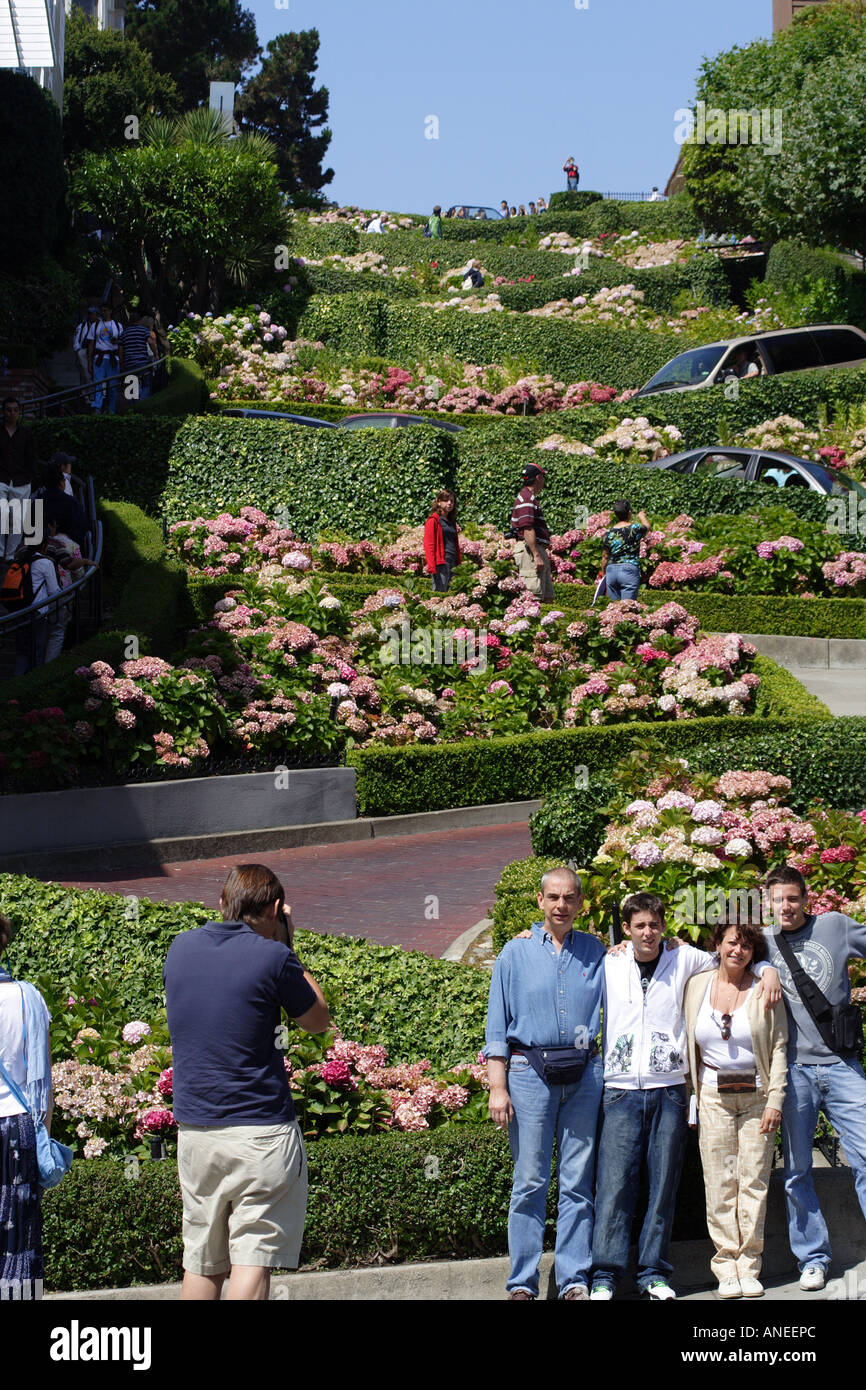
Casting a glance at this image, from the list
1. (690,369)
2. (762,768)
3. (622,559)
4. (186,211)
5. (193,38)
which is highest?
(193,38)

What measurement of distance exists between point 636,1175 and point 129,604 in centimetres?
1023

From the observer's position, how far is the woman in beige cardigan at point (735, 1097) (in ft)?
20.5

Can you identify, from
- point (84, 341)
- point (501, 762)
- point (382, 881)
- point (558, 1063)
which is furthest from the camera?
point (84, 341)

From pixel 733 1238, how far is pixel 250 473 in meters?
16.2

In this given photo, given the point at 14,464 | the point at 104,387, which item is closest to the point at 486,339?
the point at 104,387

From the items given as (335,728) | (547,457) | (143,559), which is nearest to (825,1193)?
(335,728)

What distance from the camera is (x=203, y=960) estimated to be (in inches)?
201

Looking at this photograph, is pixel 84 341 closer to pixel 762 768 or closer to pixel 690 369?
pixel 690 369

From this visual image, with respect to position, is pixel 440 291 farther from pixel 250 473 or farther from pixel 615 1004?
pixel 615 1004

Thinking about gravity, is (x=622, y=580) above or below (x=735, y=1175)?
above

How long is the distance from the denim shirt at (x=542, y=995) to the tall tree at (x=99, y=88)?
3774cm

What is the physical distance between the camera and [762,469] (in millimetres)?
21406

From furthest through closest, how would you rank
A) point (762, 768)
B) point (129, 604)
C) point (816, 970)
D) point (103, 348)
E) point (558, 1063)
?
1. point (103, 348)
2. point (129, 604)
3. point (762, 768)
4. point (816, 970)
5. point (558, 1063)

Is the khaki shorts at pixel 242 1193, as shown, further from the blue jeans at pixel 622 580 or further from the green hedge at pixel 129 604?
the blue jeans at pixel 622 580
